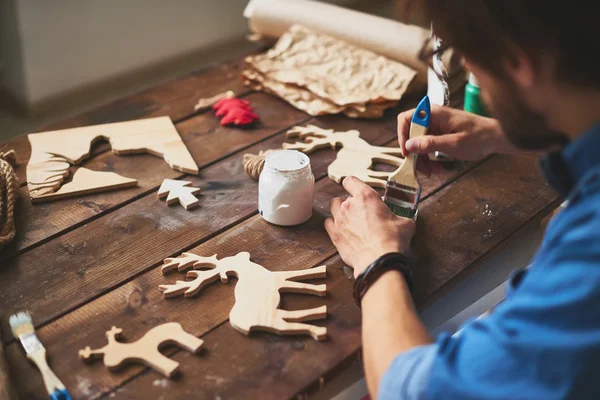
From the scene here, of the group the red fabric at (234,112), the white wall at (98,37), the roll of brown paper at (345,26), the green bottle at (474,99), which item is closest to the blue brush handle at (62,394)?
the red fabric at (234,112)

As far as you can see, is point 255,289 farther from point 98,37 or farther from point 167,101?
point 98,37

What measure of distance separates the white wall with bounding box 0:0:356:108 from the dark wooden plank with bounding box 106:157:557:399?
1819 mm

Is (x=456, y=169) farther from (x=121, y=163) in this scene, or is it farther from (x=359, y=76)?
(x=121, y=163)

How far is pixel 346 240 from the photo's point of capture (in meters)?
1.19

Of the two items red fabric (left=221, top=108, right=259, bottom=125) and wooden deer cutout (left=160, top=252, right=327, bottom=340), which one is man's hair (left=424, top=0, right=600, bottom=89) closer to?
wooden deer cutout (left=160, top=252, right=327, bottom=340)

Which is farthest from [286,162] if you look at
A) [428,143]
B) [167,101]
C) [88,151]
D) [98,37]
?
[98,37]

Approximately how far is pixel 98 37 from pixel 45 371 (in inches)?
84.4

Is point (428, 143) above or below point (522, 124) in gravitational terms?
below

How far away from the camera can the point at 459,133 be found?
4.36 ft

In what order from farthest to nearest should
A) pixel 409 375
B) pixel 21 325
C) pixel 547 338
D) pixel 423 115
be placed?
pixel 423 115, pixel 21 325, pixel 409 375, pixel 547 338

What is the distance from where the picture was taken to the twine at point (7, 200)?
4.02ft

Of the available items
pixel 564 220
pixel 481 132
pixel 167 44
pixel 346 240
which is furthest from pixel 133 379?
pixel 167 44

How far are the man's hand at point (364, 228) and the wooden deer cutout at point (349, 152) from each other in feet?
0.41

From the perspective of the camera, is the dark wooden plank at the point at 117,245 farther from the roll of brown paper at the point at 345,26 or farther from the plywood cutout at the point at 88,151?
the roll of brown paper at the point at 345,26
